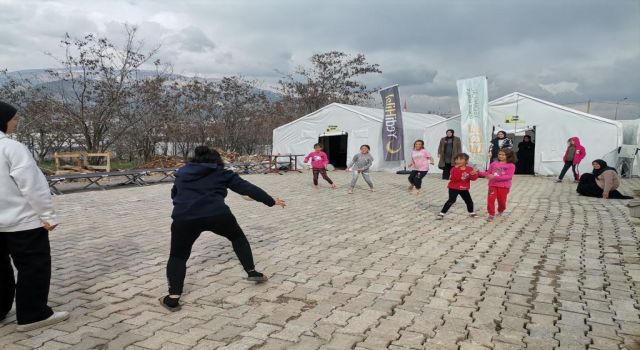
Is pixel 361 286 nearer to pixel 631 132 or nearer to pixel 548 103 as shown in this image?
pixel 548 103

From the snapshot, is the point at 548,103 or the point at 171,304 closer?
the point at 171,304

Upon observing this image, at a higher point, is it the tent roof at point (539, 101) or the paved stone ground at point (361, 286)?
the tent roof at point (539, 101)

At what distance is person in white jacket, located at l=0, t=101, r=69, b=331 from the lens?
9.86 ft

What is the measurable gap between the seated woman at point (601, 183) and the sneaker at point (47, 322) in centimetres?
1157

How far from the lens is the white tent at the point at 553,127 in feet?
51.4

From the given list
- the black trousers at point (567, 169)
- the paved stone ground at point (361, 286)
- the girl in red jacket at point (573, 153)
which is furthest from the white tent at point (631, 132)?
the paved stone ground at point (361, 286)

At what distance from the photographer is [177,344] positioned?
3.02 metres

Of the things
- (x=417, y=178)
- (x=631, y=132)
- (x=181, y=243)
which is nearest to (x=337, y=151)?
(x=417, y=178)

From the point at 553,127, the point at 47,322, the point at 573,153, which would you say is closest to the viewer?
the point at 47,322

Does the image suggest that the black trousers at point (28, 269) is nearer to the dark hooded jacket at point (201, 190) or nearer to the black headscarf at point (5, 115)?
the black headscarf at point (5, 115)

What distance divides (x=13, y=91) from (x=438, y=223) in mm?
20497

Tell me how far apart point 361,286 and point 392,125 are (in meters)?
15.3

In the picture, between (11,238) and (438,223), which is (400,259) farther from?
(11,238)

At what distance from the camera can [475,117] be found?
1652cm
